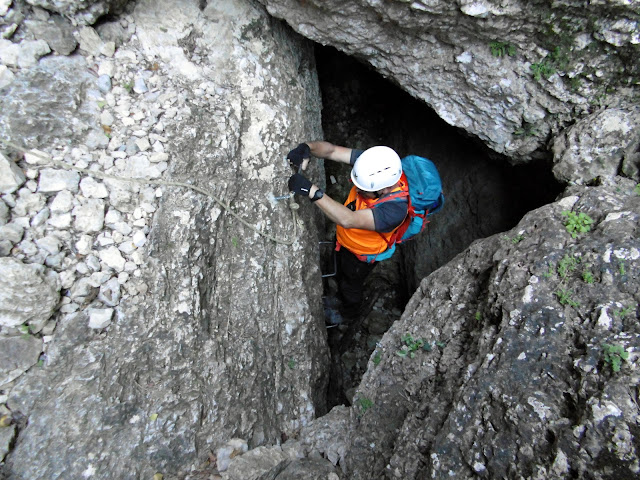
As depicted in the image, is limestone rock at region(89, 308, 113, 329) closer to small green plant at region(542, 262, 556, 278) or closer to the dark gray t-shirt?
the dark gray t-shirt

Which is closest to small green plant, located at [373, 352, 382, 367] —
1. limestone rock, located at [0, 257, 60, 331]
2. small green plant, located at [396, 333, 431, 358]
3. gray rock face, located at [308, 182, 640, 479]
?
gray rock face, located at [308, 182, 640, 479]

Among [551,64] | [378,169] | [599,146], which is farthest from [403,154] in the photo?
[599,146]

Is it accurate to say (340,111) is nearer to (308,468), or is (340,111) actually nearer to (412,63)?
(412,63)

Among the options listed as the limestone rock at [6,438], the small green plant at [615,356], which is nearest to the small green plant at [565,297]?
the small green plant at [615,356]

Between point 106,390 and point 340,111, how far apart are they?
526cm

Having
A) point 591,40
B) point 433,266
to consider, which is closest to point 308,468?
point 433,266

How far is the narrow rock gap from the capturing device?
15.9 feet

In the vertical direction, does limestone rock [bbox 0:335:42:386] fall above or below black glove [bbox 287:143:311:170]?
below

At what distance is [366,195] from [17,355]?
2873 mm

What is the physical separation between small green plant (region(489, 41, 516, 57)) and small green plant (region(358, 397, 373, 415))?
2969 millimetres

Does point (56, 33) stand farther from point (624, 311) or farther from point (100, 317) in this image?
point (624, 311)

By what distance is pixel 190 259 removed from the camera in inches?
117

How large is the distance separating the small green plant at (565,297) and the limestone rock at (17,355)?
3129 mm

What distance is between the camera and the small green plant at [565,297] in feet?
7.83
